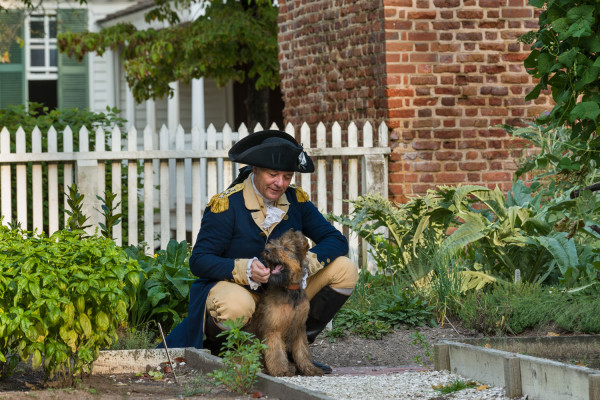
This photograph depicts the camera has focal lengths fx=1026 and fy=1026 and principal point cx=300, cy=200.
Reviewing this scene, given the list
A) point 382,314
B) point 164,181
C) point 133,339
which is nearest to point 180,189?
point 164,181

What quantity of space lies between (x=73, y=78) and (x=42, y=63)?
2.90ft

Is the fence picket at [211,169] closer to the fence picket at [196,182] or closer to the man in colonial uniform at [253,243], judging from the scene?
the fence picket at [196,182]

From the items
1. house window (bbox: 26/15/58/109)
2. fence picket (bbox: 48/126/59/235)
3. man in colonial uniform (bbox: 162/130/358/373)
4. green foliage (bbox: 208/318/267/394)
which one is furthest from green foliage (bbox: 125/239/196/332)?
house window (bbox: 26/15/58/109)

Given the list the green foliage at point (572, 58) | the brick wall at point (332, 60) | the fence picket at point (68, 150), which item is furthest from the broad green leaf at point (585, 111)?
the fence picket at point (68, 150)

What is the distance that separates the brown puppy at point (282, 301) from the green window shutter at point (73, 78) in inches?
739

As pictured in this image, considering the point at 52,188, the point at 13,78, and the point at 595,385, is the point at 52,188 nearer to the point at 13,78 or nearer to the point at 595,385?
the point at 595,385

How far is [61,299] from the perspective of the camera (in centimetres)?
448

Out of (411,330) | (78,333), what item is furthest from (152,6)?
(78,333)

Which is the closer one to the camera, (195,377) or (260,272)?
(195,377)

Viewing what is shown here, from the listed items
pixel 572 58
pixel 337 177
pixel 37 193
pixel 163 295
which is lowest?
pixel 163 295

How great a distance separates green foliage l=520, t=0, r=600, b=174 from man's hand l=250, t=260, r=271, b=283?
5.10ft

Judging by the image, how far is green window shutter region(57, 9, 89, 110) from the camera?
23234mm

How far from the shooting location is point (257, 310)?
17.6ft

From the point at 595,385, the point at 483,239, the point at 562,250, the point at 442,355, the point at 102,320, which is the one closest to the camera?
the point at 595,385
